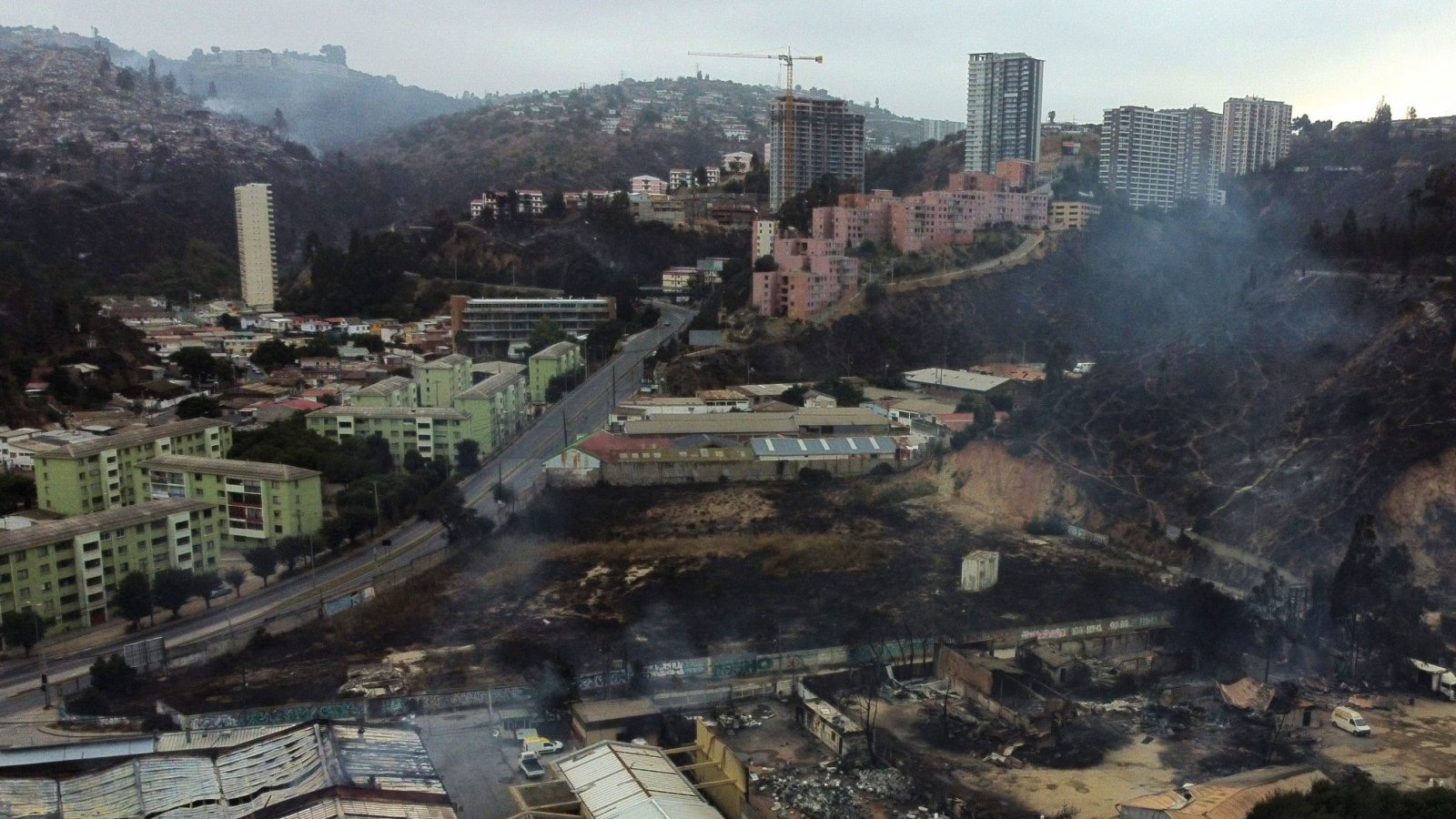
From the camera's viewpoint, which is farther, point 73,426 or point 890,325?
point 890,325

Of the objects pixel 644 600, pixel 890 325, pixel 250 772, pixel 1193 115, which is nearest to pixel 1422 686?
pixel 644 600

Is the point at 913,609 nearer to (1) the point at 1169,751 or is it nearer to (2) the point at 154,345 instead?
(1) the point at 1169,751

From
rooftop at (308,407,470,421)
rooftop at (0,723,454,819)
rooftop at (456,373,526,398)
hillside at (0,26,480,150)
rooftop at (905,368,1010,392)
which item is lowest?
rooftop at (0,723,454,819)

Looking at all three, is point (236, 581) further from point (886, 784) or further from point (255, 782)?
point (886, 784)

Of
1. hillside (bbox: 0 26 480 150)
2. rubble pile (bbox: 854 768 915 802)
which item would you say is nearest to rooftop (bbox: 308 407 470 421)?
rubble pile (bbox: 854 768 915 802)

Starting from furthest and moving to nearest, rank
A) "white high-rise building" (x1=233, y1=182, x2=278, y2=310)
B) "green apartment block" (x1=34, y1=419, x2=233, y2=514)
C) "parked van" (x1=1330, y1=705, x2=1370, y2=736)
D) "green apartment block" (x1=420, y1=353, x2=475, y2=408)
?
"white high-rise building" (x1=233, y1=182, x2=278, y2=310)
"green apartment block" (x1=420, y1=353, x2=475, y2=408)
"green apartment block" (x1=34, y1=419, x2=233, y2=514)
"parked van" (x1=1330, y1=705, x2=1370, y2=736)

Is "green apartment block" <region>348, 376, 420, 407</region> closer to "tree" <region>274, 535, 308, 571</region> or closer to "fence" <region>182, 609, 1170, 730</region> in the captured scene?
"tree" <region>274, 535, 308, 571</region>

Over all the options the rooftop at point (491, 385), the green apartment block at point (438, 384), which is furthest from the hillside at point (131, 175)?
the rooftop at point (491, 385)
